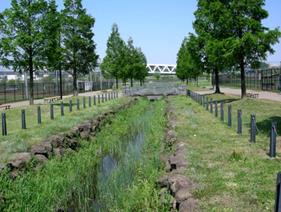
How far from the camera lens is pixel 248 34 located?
2889 centimetres

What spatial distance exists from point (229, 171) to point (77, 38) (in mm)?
37316

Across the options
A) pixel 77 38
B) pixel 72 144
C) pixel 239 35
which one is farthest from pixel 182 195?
pixel 77 38

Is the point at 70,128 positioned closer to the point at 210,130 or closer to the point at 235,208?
the point at 210,130

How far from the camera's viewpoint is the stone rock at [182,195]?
772 cm

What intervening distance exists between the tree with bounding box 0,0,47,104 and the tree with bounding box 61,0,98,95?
13631 mm

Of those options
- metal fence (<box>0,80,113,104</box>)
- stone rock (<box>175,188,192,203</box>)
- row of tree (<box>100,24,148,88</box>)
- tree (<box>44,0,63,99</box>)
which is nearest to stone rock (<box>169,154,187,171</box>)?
stone rock (<box>175,188,192,203</box>)

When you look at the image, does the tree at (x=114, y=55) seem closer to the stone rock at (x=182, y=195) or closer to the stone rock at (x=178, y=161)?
the stone rock at (x=178, y=161)

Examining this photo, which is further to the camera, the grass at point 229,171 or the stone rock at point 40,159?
the stone rock at point 40,159

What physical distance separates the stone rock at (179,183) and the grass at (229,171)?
0.18 m

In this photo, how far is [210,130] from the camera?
16531mm

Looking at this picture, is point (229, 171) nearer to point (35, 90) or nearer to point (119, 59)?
point (35, 90)

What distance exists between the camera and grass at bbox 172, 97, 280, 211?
7402 mm

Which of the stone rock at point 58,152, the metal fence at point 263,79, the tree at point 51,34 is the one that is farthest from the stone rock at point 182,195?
the metal fence at point 263,79

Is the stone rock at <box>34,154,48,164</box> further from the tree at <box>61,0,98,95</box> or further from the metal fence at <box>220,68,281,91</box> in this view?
the tree at <box>61,0,98,95</box>
